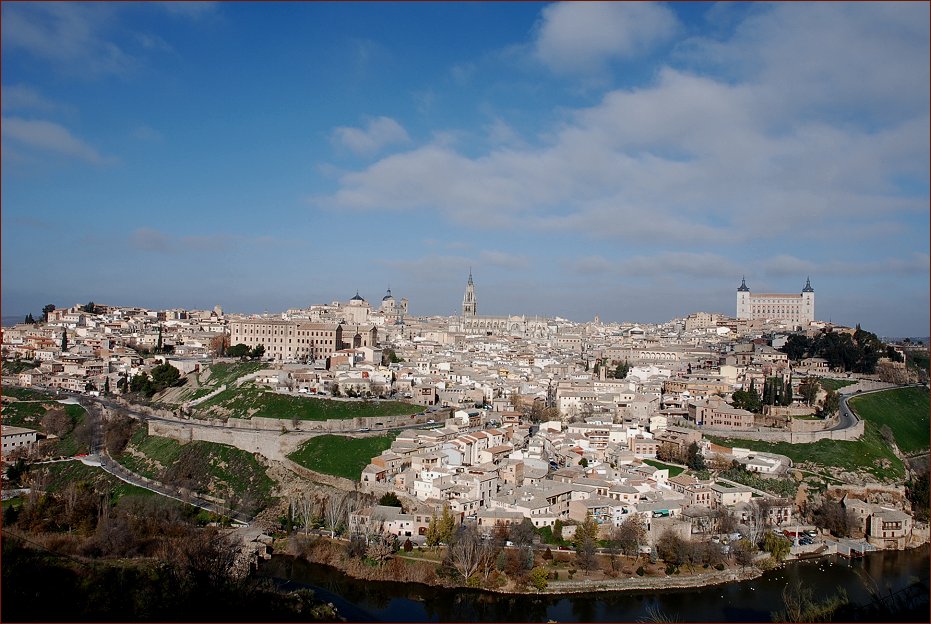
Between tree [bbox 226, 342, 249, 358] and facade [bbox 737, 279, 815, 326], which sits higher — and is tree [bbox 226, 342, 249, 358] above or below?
below

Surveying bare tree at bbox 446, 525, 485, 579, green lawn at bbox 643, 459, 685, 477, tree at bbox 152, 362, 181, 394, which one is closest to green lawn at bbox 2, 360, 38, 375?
tree at bbox 152, 362, 181, 394

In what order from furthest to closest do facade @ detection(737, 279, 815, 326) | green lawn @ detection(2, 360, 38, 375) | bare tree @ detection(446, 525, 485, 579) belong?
facade @ detection(737, 279, 815, 326)
green lawn @ detection(2, 360, 38, 375)
bare tree @ detection(446, 525, 485, 579)

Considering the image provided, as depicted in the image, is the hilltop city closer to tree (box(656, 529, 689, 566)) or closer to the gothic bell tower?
tree (box(656, 529, 689, 566))

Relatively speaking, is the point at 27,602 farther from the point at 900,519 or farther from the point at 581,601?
the point at 900,519

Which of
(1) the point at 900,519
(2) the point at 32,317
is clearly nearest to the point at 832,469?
(1) the point at 900,519

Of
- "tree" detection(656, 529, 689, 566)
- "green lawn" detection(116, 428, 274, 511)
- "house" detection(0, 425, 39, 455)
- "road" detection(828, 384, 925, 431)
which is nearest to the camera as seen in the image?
"tree" detection(656, 529, 689, 566)

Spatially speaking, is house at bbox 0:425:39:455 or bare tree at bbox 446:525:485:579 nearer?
bare tree at bbox 446:525:485:579
